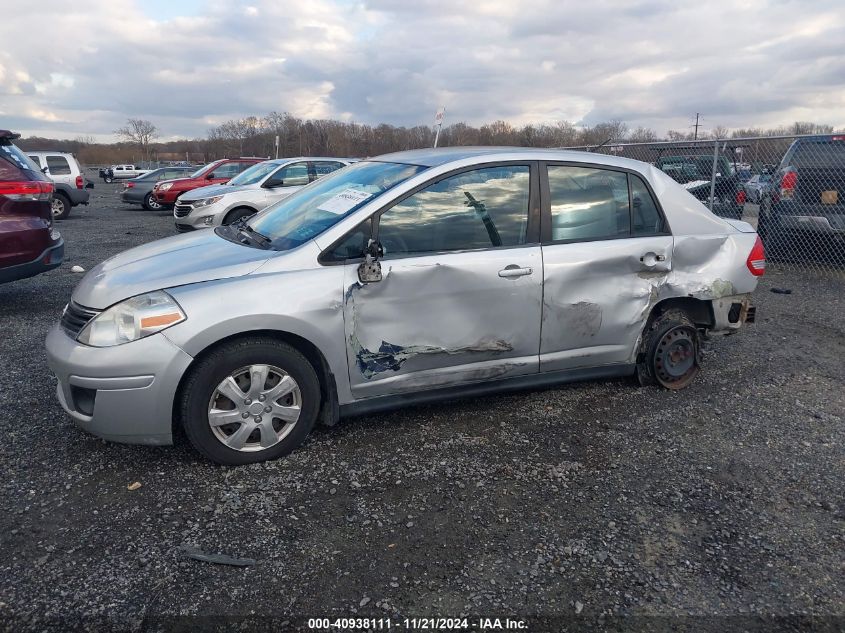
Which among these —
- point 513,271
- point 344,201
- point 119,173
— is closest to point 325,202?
point 344,201

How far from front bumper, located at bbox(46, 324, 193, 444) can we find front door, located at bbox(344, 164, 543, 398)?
0.93m

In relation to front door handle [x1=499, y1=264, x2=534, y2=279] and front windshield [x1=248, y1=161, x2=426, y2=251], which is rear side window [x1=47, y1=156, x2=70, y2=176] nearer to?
front windshield [x1=248, y1=161, x2=426, y2=251]

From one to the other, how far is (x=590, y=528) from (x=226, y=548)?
1.62 m

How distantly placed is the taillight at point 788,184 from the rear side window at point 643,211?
5578 millimetres

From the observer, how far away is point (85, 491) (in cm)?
308

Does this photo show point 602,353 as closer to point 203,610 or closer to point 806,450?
point 806,450

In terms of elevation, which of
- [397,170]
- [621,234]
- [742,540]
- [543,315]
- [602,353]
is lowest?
[742,540]

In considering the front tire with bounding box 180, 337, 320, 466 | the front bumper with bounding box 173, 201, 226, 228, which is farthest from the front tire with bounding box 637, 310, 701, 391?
the front bumper with bounding box 173, 201, 226, 228

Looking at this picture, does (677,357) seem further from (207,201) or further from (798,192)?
(207,201)

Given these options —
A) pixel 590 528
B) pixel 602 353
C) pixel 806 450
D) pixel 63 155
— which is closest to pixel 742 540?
pixel 590 528

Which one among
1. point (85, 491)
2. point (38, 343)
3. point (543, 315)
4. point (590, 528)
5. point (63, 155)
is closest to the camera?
point (590, 528)

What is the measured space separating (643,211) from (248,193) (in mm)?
8429

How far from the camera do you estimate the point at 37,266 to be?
6.07 meters

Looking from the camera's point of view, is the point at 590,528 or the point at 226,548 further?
the point at 590,528
